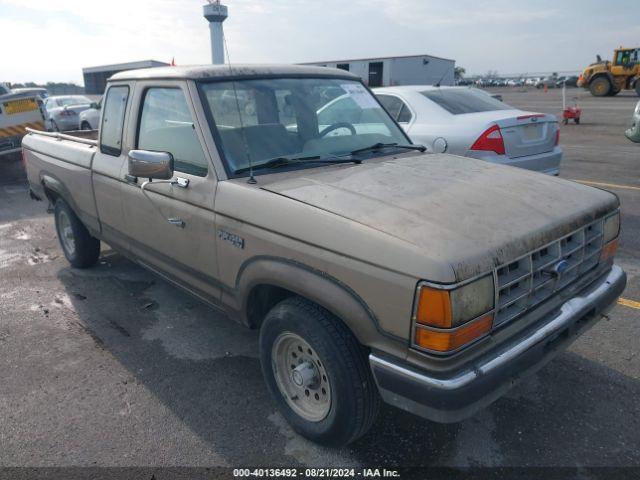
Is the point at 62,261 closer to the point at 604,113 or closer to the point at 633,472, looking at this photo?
the point at 633,472

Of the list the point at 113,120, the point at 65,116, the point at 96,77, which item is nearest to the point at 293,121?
the point at 113,120

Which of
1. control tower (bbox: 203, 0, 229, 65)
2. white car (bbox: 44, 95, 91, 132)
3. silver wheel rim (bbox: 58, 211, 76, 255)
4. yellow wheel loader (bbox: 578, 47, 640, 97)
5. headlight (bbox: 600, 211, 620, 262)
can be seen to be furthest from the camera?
yellow wheel loader (bbox: 578, 47, 640, 97)

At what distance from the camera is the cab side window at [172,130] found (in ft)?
10.2

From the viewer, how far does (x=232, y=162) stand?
9.68 feet

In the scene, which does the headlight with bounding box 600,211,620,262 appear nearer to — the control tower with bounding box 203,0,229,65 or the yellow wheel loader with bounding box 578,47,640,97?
the control tower with bounding box 203,0,229,65

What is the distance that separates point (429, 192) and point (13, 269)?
16.1 ft

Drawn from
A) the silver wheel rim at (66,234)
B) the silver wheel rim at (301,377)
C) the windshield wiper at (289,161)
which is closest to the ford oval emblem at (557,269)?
the silver wheel rim at (301,377)

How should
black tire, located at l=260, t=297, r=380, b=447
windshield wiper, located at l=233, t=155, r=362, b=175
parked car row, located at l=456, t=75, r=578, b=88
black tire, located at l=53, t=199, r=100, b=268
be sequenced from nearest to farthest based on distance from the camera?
black tire, located at l=260, t=297, r=380, b=447 < windshield wiper, located at l=233, t=155, r=362, b=175 < black tire, located at l=53, t=199, r=100, b=268 < parked car row, located at l=456, t=75, r=578, b=88

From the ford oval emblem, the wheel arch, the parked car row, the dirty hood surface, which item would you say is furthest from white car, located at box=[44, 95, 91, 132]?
the parked car row

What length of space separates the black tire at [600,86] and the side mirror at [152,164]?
33276 mm

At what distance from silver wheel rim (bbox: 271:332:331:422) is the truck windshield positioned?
3.41 feet

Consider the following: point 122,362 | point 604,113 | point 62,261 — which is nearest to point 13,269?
point 62,261

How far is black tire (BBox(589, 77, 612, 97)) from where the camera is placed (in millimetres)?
29516

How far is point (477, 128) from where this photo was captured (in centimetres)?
594
